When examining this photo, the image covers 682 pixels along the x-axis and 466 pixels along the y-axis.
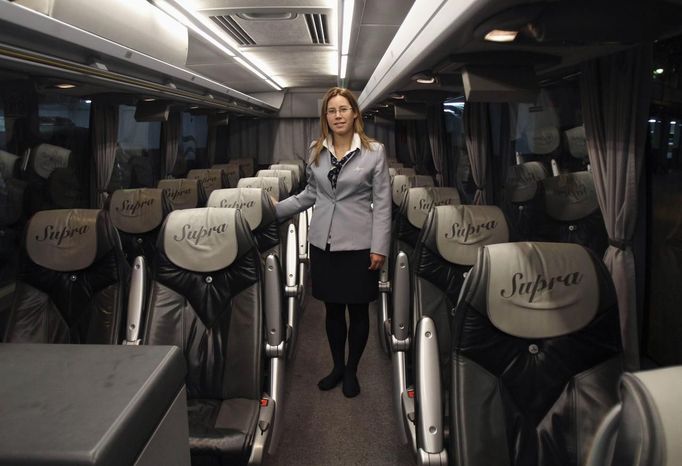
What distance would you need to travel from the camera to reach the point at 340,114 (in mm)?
2523

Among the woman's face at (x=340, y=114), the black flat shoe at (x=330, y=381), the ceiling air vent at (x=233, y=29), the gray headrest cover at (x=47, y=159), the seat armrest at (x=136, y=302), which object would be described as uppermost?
the ceiling air vent at (x=233, y=29)

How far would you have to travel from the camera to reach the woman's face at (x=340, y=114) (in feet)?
8.27

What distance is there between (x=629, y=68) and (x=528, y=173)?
242cm

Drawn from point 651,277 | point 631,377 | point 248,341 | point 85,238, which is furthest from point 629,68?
point 85,238

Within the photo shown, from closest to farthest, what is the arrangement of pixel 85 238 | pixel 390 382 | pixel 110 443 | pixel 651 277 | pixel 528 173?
pixel 110 443 < pixel 85 238 < pixel 651 277 < pixel 390 382 < pixel 528 173

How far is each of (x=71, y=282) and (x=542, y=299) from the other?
2.35 metres

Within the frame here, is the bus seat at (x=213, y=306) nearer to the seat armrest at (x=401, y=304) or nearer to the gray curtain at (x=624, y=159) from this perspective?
the seat armrest at (x=401, y=304)

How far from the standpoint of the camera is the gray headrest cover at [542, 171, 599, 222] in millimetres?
3497

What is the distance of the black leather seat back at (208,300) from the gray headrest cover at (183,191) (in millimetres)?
3180

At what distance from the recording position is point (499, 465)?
1539mm

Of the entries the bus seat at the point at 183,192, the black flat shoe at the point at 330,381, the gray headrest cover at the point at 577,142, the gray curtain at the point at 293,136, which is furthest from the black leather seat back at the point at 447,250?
the gray curtain at the point at 293,136

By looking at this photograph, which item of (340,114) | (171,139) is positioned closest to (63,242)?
(340,114)

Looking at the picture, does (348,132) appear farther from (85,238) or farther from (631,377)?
(631,377)

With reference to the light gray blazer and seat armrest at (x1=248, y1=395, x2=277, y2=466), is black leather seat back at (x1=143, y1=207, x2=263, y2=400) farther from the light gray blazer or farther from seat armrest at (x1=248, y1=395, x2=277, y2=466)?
the light gray blazer
